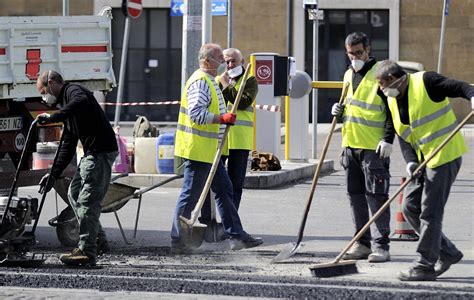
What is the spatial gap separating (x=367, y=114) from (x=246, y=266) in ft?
5.28

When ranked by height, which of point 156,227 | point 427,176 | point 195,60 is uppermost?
point 195,60

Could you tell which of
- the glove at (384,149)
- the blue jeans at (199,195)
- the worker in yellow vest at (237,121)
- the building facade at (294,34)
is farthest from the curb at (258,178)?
the building facade at (294,34)

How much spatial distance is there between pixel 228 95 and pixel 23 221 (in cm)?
252

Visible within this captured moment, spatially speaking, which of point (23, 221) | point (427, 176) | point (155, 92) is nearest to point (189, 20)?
point (23, 221)

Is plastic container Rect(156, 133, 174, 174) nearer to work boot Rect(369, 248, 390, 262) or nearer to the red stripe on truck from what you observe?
the red stripe on truck

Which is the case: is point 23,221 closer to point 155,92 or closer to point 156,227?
point 156,227

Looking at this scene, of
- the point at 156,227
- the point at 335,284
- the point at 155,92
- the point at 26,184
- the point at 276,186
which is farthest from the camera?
the point at 155,92

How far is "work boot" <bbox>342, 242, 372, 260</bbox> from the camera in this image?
10.5 metres

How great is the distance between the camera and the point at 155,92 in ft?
112

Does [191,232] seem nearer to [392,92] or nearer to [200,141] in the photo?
[200,141]

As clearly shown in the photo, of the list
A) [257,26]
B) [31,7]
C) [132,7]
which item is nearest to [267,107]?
[132,7]

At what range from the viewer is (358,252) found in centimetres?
1050

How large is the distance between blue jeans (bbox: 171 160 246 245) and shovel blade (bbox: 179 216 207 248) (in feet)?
0.16

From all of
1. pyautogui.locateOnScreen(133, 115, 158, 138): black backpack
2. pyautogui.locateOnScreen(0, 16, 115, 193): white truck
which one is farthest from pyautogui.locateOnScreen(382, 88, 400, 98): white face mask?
pyautogui.locateOnScreen(133, 115, 158, 138): black backpack
